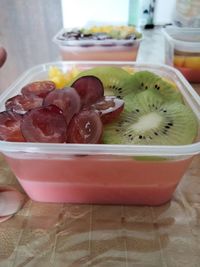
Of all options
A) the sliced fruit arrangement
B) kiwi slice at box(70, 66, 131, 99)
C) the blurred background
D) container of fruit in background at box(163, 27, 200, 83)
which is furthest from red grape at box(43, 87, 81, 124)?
the blurred background

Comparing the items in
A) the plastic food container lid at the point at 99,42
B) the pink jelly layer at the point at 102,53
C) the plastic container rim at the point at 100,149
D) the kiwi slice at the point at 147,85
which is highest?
the plastic container rim at the point at 100,149

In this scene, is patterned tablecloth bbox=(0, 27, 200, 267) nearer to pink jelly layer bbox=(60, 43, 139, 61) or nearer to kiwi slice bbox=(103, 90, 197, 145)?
kiwi slice bbox=(103, 90, 197, 145)

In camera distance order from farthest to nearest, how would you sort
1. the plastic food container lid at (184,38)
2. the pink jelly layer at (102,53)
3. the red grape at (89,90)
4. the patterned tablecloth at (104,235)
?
the pink jelly layer at (102,53)
the plastic food container lid at (184,38)
the red grape at (89,90)
the patterned tablecloth at (104,235)

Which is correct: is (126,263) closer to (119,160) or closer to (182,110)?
(119,160)

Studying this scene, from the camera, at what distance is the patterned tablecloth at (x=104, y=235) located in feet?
1.19

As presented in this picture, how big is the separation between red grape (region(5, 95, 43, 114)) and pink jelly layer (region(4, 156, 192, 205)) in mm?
89

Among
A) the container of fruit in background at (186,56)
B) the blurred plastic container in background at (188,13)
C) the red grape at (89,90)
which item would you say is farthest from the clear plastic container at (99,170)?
the blurred plastic container in background at (188,13)

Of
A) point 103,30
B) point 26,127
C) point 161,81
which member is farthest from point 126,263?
point 103,30

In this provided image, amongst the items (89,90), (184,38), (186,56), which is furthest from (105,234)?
(184,38)

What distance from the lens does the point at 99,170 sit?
1.33 feet

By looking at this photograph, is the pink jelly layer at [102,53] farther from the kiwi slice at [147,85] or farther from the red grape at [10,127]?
the red grape at [10,127]

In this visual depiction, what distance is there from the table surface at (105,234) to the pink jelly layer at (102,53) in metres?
0.59

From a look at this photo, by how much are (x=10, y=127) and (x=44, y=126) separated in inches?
2.3

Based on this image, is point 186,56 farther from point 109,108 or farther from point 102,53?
point 109,108
